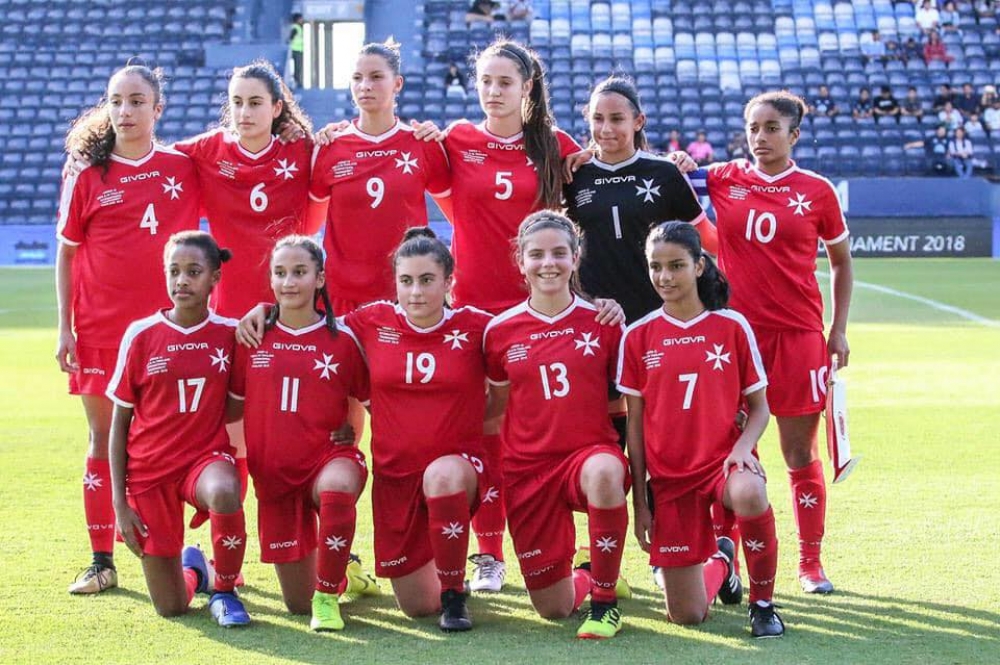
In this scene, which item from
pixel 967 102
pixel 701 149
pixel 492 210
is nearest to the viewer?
pixel 492 210

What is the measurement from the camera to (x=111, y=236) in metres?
5.00


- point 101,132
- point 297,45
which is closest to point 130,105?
point 101,132

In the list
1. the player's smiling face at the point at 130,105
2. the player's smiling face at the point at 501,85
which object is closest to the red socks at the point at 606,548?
the player's smiling face at the point at 501,85

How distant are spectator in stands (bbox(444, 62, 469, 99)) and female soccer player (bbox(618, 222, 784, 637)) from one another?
71.4ft

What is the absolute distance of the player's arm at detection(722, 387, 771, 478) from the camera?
4180 mm

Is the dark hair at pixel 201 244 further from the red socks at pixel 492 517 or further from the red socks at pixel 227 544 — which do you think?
the red socks at pixel 492 517

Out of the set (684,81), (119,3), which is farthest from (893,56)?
(119,3)

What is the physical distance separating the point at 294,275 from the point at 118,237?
0.93 metres

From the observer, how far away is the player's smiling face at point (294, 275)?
4.43 meters

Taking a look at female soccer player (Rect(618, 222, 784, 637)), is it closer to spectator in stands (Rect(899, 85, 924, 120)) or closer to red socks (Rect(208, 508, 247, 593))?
red socks (Rect(208, 508, 247, 593))

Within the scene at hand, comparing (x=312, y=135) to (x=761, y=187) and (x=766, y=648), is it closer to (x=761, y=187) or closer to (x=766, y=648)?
(x=761, y=187)

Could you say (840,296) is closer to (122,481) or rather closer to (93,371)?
(122,481)

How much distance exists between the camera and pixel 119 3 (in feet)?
94.5

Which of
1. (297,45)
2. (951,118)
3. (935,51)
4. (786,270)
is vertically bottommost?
(786,270)
